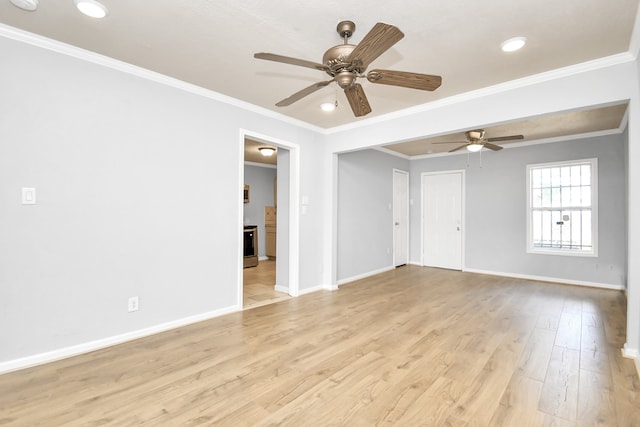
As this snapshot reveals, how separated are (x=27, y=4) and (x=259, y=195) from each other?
629 cm

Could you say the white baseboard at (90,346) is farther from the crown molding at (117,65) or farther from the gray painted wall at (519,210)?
the gray painted wall at (519,210)

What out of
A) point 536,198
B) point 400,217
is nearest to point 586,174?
point 536,198

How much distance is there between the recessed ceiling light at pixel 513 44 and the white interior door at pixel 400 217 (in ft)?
13.8

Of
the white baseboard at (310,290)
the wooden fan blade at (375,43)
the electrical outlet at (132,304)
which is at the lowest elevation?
the white baseboard at (310,290)

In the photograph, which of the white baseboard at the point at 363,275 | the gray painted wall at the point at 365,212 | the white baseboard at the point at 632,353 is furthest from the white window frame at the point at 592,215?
the white baseboard at the point at 632,353

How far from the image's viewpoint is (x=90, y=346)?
2.68m

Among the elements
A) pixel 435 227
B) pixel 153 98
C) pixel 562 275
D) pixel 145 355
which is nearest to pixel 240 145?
pixel 153 98

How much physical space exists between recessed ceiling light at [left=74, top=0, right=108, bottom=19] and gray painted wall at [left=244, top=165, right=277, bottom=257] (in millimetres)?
5796

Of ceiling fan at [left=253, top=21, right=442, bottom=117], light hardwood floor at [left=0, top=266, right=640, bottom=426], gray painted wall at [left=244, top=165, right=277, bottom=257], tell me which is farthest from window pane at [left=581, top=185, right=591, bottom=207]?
gray painted wall at [left=244, top=165, right=277, bottom=257]

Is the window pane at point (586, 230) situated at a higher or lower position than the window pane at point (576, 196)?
lower

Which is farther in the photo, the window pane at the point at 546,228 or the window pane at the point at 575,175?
the window pane at the point at 546,228

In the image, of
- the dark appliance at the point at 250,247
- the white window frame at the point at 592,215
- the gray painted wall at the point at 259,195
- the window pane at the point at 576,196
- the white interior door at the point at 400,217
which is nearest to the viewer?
the white window frame at the point at 592,215

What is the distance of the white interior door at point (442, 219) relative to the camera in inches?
Answer: 259

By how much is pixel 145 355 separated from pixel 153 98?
2438 millimetres
